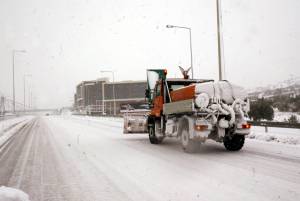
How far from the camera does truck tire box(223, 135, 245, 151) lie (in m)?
11.5

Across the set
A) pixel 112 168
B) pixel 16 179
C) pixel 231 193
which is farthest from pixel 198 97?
pixel 16 179

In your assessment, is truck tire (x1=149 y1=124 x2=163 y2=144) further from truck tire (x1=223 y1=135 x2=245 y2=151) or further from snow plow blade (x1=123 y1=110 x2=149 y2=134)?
truck tire (x1=223 y1=135 x2=245 y2=151)

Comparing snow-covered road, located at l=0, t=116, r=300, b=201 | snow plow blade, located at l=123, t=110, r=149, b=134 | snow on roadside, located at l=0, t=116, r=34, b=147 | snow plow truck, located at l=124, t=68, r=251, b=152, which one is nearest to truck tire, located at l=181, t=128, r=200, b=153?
snow plow truck, located at l=124, t=68, r=251, b=152

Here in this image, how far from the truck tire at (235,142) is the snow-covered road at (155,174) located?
36 cm

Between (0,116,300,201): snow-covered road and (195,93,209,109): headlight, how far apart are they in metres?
1.56

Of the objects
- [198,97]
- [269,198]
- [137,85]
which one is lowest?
[269,198]

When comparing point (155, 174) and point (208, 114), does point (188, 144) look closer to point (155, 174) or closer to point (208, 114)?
point (208, 114)

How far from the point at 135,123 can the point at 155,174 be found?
331 inches

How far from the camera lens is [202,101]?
10.5 meters

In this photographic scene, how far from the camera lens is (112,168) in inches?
334

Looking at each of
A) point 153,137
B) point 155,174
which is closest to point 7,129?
point 153,137

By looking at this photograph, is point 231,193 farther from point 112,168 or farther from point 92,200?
point 112,168

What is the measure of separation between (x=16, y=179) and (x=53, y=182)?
0.93m

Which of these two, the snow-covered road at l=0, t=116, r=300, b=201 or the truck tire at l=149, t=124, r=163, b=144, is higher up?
the truck tire at l=149, t=124, r=163, b=144
